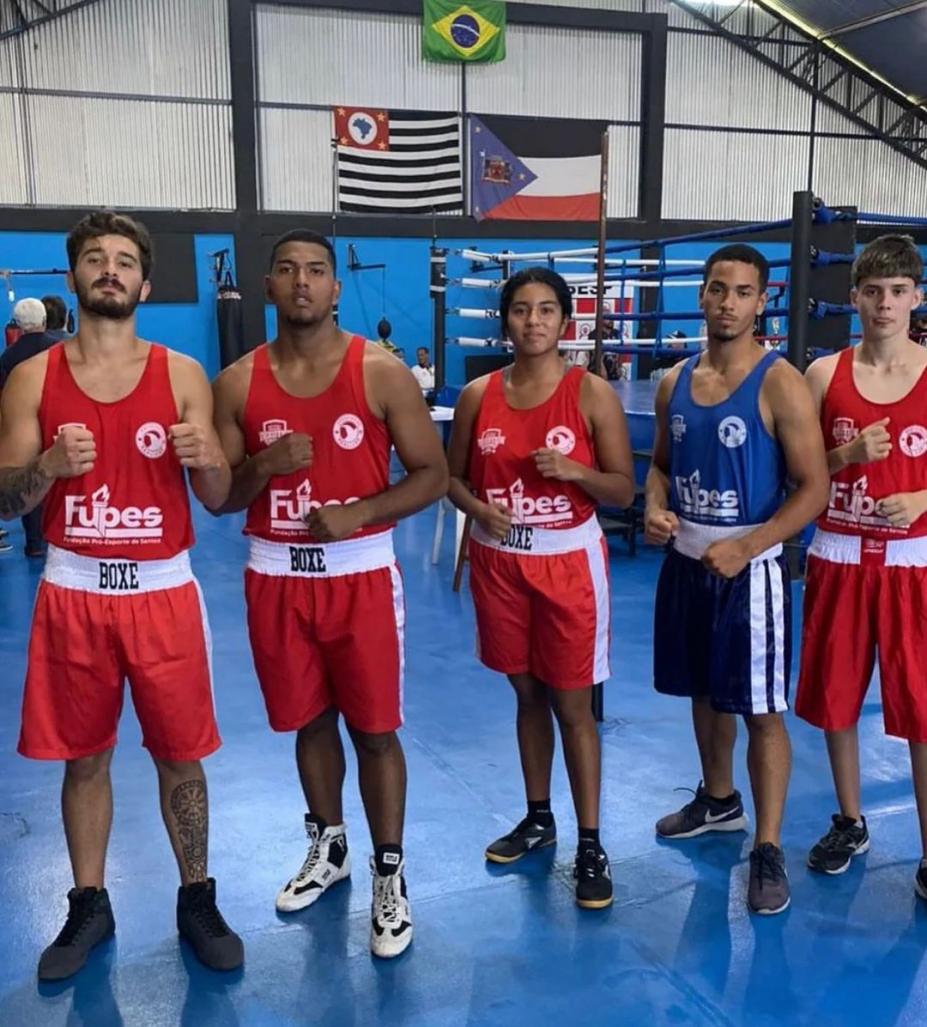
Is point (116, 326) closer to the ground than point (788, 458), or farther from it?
farther from it

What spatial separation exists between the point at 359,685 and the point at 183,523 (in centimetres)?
54

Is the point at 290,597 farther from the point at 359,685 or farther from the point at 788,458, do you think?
the point at 788,458

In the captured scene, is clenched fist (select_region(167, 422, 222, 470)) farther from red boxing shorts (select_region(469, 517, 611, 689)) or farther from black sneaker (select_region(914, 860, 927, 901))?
black sneaker (select_region(914, 860, 927, 901))

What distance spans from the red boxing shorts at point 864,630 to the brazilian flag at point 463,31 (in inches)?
498

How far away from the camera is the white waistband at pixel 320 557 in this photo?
7.61 feet

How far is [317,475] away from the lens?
2312 millimetres

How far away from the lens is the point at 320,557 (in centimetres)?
232

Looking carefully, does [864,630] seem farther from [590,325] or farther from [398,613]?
[590,325]

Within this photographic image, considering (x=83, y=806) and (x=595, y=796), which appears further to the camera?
(x=595, y=796)

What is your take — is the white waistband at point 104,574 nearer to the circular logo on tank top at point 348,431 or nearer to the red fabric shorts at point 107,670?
the red fabric shorts at point 107,670

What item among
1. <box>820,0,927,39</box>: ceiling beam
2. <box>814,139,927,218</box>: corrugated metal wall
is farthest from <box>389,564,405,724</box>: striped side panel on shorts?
<box>814,139,927,218</box>: corrugated metal wall

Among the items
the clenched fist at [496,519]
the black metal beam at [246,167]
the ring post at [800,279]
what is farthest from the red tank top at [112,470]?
the black metal beam at [246,167]

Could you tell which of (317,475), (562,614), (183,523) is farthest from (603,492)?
(183,523)

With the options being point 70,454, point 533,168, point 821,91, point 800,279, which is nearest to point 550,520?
point 70,454
